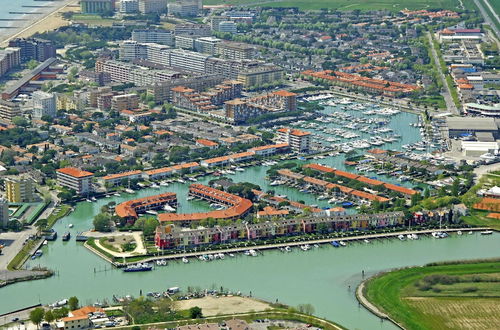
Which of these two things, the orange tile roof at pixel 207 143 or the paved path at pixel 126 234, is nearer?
the paved path at pixel 126 234

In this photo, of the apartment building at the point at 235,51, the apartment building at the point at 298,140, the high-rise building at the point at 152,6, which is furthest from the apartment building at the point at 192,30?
the apartment building at the point at 298,140

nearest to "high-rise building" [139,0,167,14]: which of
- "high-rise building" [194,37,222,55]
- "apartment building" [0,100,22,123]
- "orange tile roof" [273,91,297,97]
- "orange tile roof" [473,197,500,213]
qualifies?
"high-rise building" [194,37,222,55]

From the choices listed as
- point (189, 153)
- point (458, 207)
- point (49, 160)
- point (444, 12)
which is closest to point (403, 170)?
point (458, 207)

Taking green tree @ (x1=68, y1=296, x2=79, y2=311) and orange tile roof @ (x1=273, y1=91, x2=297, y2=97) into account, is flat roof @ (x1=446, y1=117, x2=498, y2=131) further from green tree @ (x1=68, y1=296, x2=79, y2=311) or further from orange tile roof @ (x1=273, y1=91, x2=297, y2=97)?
green tree @ (x1=68, y1=296, x2=79, y2=311)

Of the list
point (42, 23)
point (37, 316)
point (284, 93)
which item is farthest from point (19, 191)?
point (42, 23)

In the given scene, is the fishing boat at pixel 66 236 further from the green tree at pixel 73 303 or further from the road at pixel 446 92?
the road at pixel 446 92

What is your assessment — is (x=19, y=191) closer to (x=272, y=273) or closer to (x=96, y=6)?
(x=272, y=273)
